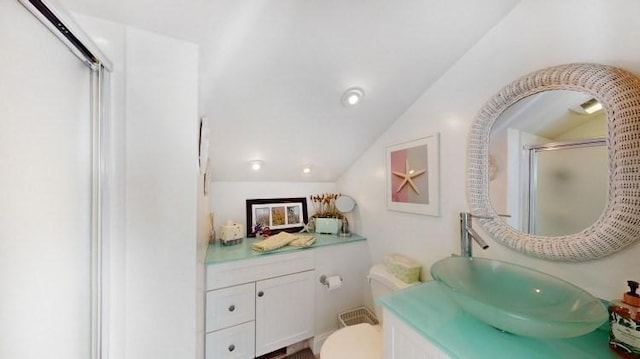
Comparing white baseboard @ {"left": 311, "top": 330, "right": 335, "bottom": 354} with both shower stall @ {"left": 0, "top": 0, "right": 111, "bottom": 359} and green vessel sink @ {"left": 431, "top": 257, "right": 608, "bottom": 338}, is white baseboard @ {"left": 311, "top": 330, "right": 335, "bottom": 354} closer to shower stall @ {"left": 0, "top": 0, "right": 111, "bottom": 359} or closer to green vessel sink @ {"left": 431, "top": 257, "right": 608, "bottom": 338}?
green vessel sink @ {"left": 431, "top": 257, "right": 608, "bottom": 338}

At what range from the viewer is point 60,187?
644 mm

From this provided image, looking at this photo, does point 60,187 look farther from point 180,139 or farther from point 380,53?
point 380,53

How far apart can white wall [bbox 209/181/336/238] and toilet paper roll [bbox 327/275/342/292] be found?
80 centimetres

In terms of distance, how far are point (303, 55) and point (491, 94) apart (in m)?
0.95

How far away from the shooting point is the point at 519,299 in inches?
34.7

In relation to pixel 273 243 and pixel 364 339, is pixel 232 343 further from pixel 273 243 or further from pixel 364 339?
pixel 364 339

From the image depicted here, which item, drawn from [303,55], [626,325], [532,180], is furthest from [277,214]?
[626,325]

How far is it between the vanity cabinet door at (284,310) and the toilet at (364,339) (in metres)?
0.39

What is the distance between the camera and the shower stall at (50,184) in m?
0.50

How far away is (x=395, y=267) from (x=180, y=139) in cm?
136

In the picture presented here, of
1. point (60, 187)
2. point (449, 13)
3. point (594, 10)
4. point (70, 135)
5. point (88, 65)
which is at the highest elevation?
point (449, 13)

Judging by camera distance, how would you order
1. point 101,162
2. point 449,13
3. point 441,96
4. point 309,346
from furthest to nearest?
point 309,346 < point 441,96 < point 449,13 < point 101,162

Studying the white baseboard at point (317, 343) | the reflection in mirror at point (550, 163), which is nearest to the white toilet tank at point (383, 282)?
the white baseboard at point (317, 343)

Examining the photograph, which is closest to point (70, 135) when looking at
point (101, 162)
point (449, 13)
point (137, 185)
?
point (101, 162)
